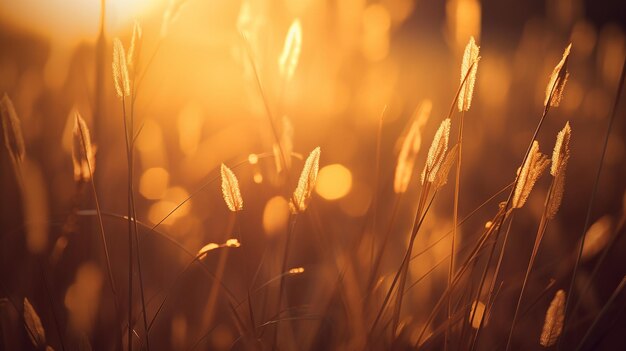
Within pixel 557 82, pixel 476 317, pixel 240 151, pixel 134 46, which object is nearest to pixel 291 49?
pixel 134 46

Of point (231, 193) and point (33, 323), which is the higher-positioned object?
point (231, 193)

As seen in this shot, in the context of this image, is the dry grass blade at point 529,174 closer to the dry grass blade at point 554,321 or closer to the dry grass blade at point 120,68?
the dry grass blade at point 554,321

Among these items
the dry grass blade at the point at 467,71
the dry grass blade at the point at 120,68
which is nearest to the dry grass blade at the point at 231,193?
the dry grass blade at the point at 120,68

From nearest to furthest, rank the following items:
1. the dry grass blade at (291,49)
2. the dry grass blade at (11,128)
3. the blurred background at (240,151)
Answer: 1. the dry grass blade at (11,128)
2. the dry grass blade at (291,49)
3. the blurred background at (240,151)

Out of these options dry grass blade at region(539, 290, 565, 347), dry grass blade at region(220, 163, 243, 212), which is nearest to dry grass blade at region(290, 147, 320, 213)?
dry grass blade at region(220, 163, 243, 212)

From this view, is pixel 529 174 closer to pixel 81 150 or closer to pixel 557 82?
pixel 557 82

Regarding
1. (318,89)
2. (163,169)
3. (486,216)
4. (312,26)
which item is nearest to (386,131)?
(318,89)
